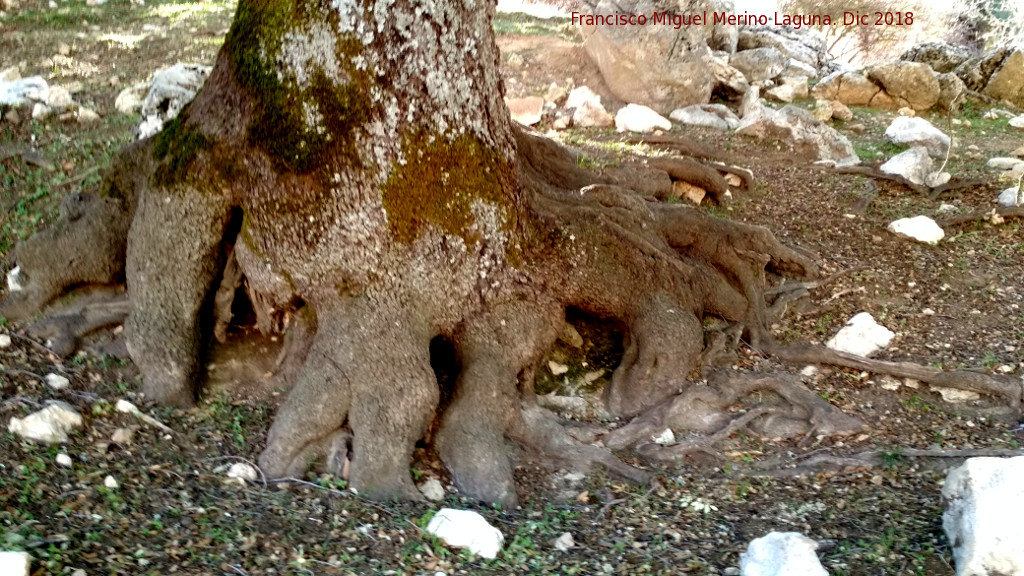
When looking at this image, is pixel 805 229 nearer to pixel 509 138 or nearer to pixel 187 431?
pixel 509 138

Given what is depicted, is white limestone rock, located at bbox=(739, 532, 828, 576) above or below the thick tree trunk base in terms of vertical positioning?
below

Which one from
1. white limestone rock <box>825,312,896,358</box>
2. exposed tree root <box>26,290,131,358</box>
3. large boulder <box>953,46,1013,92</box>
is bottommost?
exposed tree root <box>26,290,131,358</box>

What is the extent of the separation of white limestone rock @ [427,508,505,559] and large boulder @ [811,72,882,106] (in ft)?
33.0

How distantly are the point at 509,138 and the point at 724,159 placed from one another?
4285mm

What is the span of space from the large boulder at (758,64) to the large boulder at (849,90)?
2.32 feet

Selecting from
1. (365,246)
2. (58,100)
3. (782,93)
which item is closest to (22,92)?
(58,100)

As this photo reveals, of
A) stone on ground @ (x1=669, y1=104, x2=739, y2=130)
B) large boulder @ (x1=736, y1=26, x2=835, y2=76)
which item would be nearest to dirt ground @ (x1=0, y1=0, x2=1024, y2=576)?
stone on ground @ (x1=669, y1=104, x2=739, y2=130)

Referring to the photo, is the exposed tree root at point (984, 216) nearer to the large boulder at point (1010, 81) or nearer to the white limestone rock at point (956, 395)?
the white limestone rock at point (956, 395)

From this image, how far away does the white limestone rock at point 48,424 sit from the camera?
3564mm

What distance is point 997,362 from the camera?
493 centimetres

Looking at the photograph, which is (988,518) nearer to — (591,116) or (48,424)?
(48,424)

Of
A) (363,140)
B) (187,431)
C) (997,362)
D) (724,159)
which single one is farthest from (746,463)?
(724,159)

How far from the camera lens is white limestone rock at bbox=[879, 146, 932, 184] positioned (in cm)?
775

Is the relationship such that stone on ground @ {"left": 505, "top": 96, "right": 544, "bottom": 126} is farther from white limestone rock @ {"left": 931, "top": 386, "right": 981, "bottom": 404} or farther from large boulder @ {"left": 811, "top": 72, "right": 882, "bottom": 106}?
white limestone rock @ {"left": 931, "top": 386, "right": 981, "bottom": 404}
